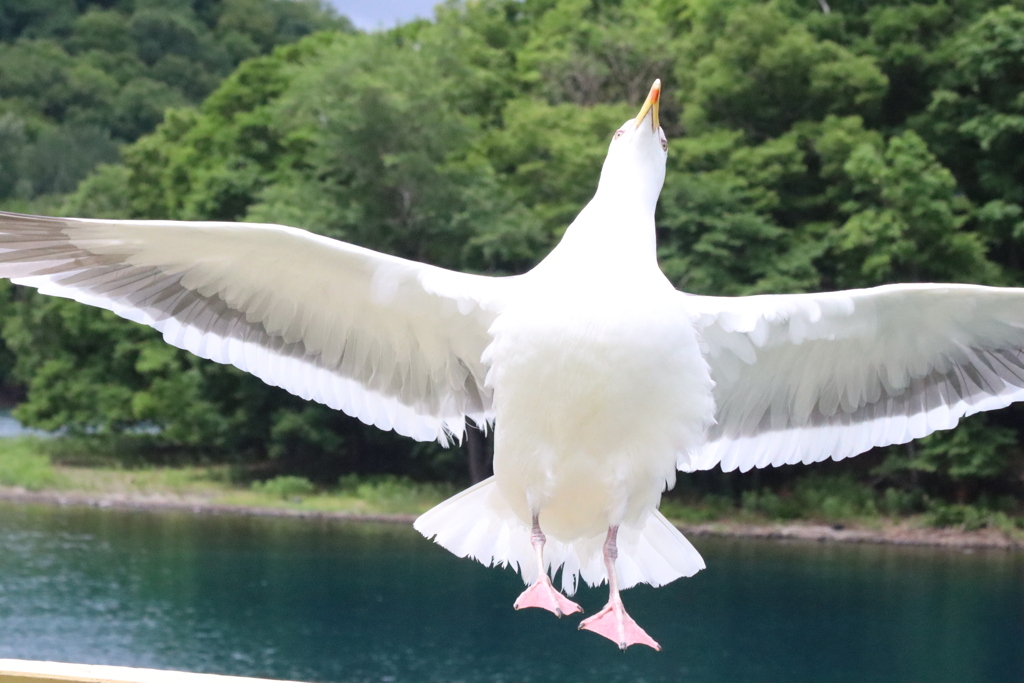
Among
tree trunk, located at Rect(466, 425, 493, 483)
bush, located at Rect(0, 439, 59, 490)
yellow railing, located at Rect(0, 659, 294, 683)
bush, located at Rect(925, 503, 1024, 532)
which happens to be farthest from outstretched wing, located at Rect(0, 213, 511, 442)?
bush, located at Rect(0, 439, 59, 490)

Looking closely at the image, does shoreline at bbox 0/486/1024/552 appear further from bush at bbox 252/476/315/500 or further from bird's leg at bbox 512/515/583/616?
bird's leg at bbox 512/515/583/616

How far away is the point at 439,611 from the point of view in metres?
17.6

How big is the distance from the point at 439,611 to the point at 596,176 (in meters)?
8.08

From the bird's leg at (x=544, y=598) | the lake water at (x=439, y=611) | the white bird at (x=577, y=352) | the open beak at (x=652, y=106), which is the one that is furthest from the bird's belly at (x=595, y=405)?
the lake water at (x=439, y=611)

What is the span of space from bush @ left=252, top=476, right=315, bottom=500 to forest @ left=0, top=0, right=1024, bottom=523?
2.65 feet

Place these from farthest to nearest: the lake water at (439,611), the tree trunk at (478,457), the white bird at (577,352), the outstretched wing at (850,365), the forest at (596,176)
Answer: the tree trunk at (478,457) < the forest at (596,176) < the lake water at (439,611) < the outstretched wing at (850,365) < the white bird at (577,352)

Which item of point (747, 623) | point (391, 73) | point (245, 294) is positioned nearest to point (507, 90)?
point (391, 73)

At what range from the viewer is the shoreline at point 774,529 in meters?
18.9

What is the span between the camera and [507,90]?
28875 millimetres

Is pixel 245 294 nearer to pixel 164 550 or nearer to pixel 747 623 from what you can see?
pixel 747 623

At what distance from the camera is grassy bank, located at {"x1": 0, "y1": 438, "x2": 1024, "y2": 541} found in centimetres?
1952

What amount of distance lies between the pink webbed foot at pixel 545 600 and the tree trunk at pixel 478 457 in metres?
18.6

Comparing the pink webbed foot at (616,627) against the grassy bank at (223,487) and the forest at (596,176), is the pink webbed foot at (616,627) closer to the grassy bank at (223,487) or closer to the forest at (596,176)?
the forest at (596,176)

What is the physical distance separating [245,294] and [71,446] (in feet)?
78.4
